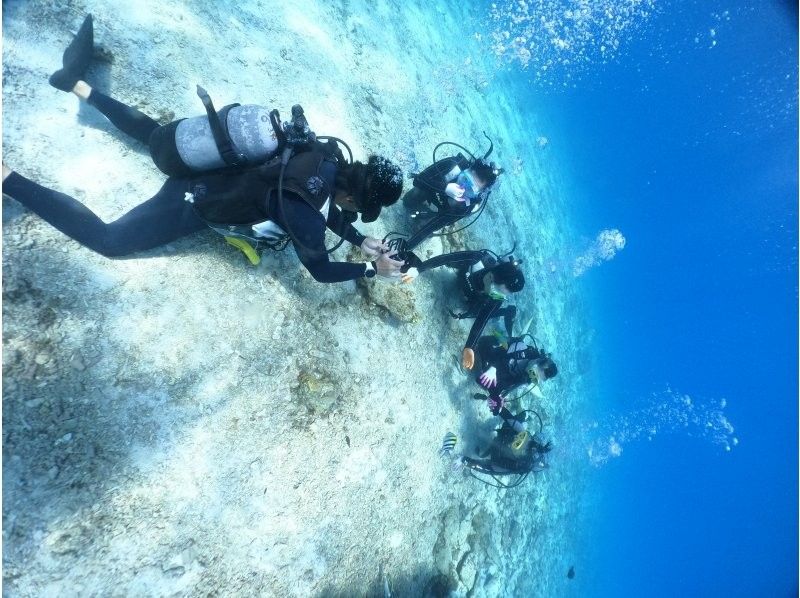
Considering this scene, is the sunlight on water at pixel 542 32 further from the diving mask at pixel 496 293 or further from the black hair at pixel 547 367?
the black hair at pixel 547 367

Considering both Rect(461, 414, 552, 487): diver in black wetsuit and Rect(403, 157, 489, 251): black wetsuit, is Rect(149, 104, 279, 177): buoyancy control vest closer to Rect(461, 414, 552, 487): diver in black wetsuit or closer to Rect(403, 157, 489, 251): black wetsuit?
Rect(403, 157, 489, 251): black wetsuit

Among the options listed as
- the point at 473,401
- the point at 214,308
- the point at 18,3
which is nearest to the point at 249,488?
the point at 214,308

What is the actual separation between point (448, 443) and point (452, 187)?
3.92 metres

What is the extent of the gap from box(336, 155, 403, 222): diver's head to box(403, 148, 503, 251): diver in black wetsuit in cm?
267

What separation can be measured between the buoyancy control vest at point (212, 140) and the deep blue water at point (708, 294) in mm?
22492

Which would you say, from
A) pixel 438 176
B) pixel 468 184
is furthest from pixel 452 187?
pixel 438 176

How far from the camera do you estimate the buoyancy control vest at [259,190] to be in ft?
9.36

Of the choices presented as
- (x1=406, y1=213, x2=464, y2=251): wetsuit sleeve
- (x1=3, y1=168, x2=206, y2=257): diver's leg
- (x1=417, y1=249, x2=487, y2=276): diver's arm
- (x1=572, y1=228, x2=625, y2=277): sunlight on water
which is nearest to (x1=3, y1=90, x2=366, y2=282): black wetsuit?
(x1=3, y1=168, x2=206, y2=257): diver's leg

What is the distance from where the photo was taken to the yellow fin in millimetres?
3773

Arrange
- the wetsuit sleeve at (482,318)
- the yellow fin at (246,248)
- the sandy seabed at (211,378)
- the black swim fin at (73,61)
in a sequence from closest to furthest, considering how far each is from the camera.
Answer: the sandy seabed at (211,378) < the black swim fin at (73,61) < the yellow fin at (246,248) < the wetsuit sleeve at (482,318)

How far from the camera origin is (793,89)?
3600 centimetres

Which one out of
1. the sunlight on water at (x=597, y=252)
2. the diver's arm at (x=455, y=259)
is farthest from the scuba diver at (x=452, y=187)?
the sunlight on water at (x=597, y=252)

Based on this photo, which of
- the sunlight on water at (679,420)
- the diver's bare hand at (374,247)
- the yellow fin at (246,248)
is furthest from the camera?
the sunlight on water at (679,420)

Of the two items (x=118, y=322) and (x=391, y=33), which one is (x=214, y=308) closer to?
(x=118, y=322)
